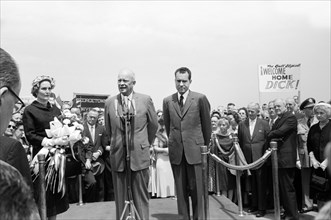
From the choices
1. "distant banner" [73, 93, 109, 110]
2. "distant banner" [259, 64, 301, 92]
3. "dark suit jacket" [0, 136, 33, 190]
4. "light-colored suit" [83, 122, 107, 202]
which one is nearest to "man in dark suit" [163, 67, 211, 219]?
"light-colored suit" [83, 122, 107, 202]

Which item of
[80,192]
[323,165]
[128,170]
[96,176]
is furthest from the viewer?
[96,176]

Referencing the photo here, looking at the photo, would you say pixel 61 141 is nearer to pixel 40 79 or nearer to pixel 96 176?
pixel 40 79

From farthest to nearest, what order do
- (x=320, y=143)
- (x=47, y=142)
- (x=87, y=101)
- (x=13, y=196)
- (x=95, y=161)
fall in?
1. (x=87, y=101)
2. (x=95, y=161)
3. (x=320, y=143)
4. (x=47, y=142)
5. (x=13, y=196)

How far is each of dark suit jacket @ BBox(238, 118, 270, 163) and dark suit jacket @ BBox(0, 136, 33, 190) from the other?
5895mm

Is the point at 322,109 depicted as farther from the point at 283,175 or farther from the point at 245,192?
the point at 245,192

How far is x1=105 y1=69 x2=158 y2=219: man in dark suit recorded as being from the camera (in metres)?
5.26

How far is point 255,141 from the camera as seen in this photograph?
7.48m

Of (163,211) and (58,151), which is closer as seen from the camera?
(58,151)

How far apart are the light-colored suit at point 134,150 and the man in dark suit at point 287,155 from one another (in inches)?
99.4

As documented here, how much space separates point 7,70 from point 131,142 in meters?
4.02

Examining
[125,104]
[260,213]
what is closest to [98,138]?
[125,104]

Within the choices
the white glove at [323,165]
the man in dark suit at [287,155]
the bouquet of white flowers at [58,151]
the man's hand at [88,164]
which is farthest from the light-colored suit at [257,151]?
the bouquet of white flowers at [58,151]

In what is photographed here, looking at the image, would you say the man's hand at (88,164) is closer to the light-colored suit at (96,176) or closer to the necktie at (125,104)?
the light-colored suit at (96,176)

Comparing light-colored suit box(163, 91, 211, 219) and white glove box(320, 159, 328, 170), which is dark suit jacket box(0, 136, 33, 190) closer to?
light-colored suit box(163, 91, 211, 219)
